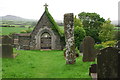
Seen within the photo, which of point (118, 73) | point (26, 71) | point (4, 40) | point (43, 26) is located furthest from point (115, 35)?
point (118, 73)

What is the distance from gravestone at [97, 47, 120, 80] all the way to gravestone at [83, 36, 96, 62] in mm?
7580

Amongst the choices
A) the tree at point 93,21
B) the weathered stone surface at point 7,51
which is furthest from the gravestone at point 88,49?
the tree at point 93,21

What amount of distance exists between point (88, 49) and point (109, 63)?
25.8 ft

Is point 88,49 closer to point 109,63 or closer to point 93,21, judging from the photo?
point 109,63

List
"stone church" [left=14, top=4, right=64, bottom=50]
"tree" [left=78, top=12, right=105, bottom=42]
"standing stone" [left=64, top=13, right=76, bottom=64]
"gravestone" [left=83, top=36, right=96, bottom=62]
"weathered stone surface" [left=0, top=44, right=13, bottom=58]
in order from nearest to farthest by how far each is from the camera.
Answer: "gravestone" [left=83, top=36, right=96, bottom=62], "standing stone" [left=64, top=13, right=76, bottom=64], "weathered stone surface" [left=0, top=44, right=13, bottom=58], "stone church" [left=14, top=4, right=64, bottom=50], "tree" [left=78, top=12, right=105, bottom=42]

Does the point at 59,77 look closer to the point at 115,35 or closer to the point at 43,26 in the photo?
the point at 43,26

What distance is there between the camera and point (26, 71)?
1462 cm

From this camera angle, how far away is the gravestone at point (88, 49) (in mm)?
16406

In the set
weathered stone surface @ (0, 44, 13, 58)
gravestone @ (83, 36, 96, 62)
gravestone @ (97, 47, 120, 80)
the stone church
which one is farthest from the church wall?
gravestone @ (97, 47, 120, 80)

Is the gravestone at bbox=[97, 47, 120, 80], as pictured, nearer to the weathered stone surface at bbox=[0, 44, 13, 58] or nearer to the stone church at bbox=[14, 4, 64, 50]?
the weathered stone surface at bbox=[0, 44, 13, 58]

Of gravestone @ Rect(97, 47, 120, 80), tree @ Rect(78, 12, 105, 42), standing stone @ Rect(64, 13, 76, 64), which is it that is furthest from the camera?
tree @ Rect(78, 12, 105, 42)

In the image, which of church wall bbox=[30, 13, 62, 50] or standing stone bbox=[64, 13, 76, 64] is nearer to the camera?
standing stone bbox=[64, 13, 76, 64]

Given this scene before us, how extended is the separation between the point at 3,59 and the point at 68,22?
6.61 metres

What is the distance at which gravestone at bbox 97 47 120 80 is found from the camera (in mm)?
8586
